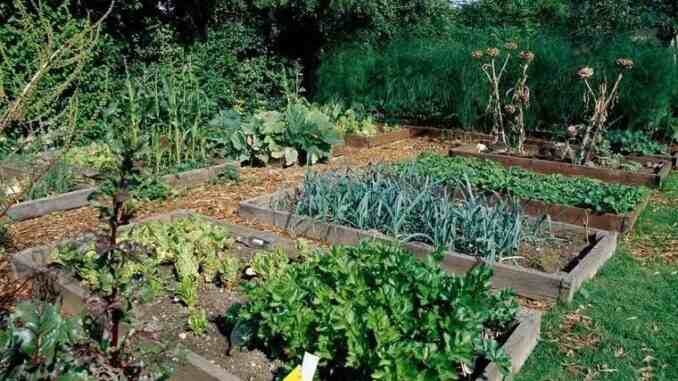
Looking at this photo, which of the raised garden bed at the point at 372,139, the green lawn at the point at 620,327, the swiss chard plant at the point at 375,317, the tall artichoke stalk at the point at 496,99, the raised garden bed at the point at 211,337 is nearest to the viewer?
the swiss chard plant at the point at 375,317

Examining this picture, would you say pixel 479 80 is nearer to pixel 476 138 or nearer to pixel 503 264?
pixel 476 138

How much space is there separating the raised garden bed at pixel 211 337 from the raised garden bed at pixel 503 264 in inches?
24.4

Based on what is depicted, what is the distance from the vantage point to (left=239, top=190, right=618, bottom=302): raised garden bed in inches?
151

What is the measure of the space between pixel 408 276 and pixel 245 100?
9.39 meters

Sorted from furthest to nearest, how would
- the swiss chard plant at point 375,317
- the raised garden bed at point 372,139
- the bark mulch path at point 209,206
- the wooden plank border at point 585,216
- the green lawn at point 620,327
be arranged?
the raised garden bed at point 372,139 → the wooden plank border at point 585,216 → the bark mulch path at point 209,206 → the green lawn at point 620,327 → the swiss chard plant at point 375,317

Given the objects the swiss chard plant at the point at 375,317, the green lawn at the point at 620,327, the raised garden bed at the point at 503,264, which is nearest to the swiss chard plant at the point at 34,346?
the swiss chard plant at the point at 375,317

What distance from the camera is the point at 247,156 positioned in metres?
7.49

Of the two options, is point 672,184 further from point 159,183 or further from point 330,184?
point 159,183

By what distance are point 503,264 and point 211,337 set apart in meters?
2.05

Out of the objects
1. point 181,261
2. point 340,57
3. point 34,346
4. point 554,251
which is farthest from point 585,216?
point 340,57

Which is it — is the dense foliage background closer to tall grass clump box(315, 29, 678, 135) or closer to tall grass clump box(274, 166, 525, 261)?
tall grass clump box(315, 29, 678, 135)

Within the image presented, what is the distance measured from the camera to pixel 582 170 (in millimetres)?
7188

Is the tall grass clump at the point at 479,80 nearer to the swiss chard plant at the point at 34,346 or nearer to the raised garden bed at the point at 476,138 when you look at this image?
the raised garden bed at the point at 476,138

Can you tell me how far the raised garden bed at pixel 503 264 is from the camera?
3824mm
